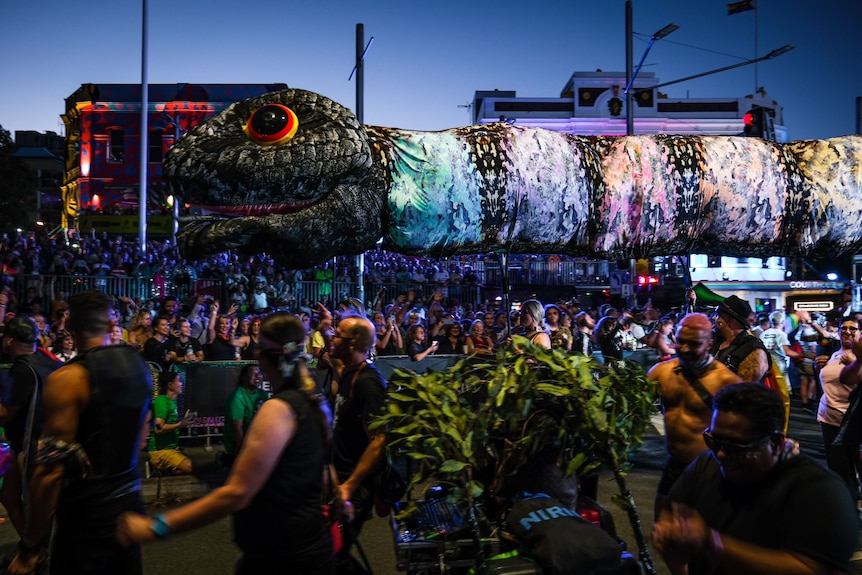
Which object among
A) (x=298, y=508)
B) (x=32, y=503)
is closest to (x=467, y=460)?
(x=298, y=508)

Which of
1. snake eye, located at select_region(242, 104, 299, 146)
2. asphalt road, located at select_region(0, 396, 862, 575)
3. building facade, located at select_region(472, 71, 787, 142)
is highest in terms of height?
building facade, located at select_region(472, 71, 787, 142)

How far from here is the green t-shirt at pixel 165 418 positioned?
8.13 m

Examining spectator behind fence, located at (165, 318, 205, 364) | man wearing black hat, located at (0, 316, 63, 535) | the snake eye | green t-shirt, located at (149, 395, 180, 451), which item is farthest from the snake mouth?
spectator behind fence, located at (165, 318, 205, 364)

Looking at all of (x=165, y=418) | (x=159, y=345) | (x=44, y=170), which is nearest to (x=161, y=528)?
(x=165, y=418)

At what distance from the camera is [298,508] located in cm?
299

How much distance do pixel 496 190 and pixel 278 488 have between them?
266cm

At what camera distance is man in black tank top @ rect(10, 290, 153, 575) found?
3.20 meters

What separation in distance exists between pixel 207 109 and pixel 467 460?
4539 cm

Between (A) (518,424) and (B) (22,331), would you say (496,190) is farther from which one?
(B) (22,331)

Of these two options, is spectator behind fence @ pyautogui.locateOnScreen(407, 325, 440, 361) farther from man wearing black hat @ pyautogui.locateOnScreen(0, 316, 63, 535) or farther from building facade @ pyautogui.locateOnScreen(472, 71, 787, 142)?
building facade @ pyautogui.locateOnScreen(472, 71, 787, 142)

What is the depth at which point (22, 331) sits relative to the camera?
527cm

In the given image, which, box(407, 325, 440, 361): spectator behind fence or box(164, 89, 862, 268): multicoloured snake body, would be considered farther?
box(407, 325, 440, 361): spectator behind fence

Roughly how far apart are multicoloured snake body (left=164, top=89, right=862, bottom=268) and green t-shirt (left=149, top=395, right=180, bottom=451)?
167 inches

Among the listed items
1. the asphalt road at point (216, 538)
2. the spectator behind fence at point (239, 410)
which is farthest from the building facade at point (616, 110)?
the spectator behind fence at point (239, 410)
